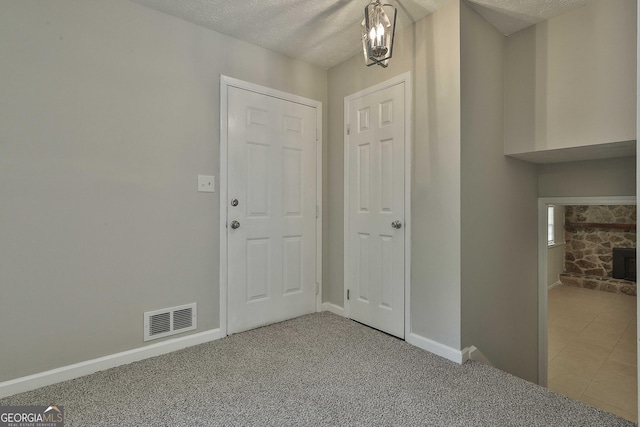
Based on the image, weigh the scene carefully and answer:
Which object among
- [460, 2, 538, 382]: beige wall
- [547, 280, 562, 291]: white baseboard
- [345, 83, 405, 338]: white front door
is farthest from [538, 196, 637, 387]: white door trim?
[547, 280, 562, 291]: white baseboard

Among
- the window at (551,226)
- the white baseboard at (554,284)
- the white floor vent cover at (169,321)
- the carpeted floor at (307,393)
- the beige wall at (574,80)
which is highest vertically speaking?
the beige wall at (574,80)

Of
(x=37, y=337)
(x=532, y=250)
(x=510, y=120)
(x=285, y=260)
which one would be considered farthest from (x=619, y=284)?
(x=37, y=337)

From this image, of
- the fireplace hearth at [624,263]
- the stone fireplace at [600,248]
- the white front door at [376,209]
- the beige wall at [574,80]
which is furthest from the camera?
the stone fireplace at [600,248]

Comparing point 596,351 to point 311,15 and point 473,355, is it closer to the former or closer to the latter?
point 473,355

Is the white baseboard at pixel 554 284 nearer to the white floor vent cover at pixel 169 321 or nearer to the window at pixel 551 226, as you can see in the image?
the window at pixel 551 226

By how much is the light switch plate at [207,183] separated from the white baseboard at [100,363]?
1.07 metres

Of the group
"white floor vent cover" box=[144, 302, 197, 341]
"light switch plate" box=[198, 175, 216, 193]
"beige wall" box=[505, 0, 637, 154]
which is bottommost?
"white floor vent cover" box=[144, 302, 197, 341]

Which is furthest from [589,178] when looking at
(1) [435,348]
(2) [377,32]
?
(2) [377,32]

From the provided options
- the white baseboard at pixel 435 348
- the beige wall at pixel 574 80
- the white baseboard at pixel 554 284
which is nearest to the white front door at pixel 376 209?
the white baseboard at pixel 435 348

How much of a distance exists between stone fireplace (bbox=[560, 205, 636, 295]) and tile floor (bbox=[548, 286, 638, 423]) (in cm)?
36

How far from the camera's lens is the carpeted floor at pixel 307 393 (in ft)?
4.83

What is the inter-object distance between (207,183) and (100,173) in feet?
2.16

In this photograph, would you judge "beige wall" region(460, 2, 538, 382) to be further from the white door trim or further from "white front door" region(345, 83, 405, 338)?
"white front door" region(345, 83, 405, 338)

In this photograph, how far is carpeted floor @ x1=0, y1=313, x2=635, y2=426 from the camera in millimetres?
1471
